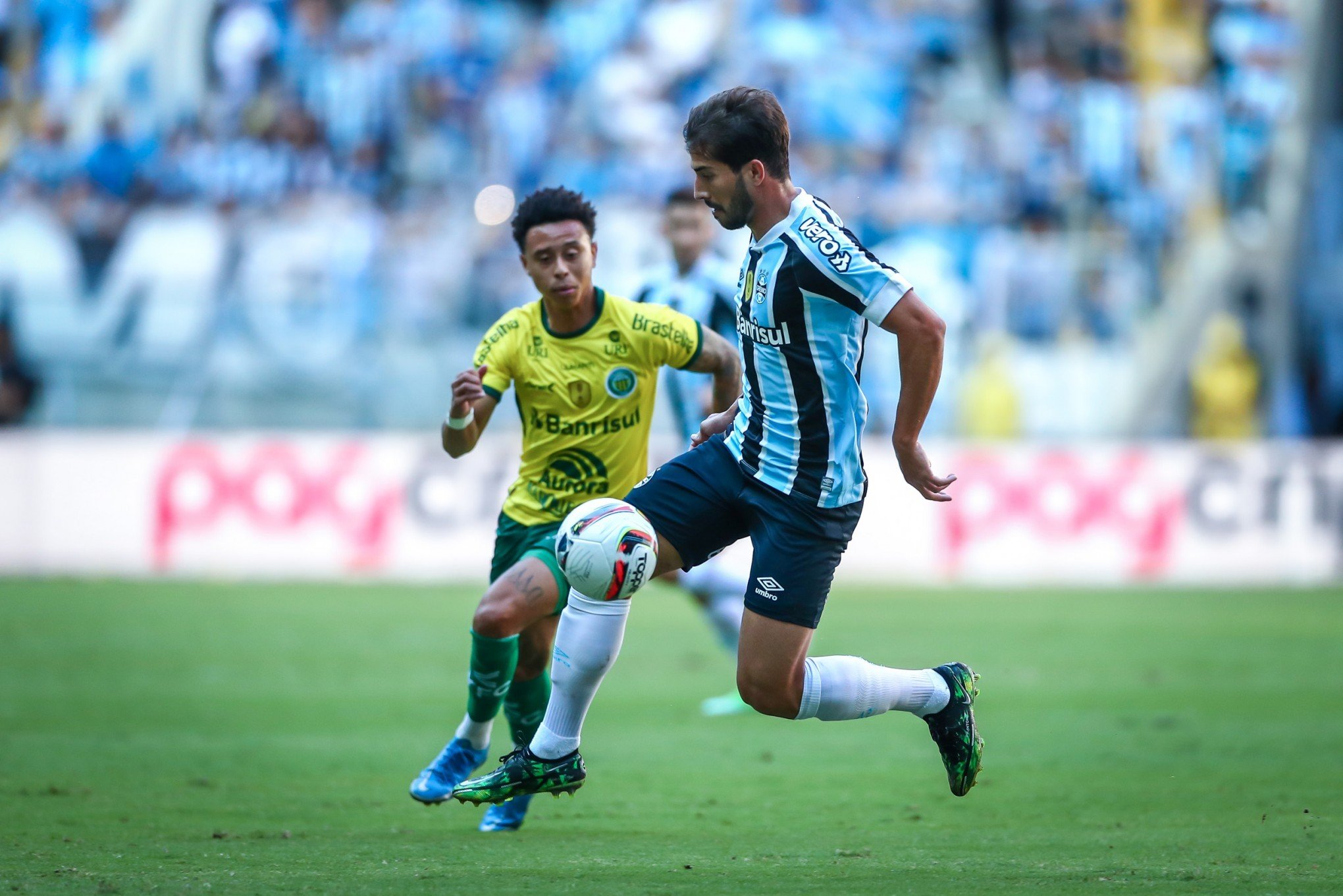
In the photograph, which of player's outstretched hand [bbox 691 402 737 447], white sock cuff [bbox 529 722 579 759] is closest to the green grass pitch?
white sock cuff [bbox 529 722 579 759]

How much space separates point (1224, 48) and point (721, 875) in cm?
1855

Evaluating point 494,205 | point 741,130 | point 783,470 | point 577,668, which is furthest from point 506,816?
point 494,205

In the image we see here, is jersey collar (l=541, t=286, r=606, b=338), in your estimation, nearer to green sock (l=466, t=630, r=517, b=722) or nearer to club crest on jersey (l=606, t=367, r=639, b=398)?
club crest on jersey (l=606, t=367, r=639, b=398)

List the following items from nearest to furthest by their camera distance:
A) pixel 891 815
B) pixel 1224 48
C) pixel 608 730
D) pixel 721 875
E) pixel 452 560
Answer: pixel 721 875, pixel 891 815, pixel 608 730, pixel 452 560, pixel 1224 48

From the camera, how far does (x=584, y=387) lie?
636 centimetres

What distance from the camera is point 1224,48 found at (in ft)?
68.8

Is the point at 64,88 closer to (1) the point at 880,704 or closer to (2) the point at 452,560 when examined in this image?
(2) the point at 452,560

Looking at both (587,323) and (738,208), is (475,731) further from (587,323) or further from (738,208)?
(738,208)

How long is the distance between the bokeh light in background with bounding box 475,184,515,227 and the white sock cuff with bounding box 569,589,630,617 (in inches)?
525

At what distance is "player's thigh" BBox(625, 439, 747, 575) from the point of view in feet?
18.3

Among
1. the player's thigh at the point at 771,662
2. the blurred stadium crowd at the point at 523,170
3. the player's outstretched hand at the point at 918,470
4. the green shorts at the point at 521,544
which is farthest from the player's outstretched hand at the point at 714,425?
the blurred stadium crowd at the point at 523,170

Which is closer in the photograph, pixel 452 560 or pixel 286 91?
pixel 452 560

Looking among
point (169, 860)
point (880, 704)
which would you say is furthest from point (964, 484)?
point (169, 860)

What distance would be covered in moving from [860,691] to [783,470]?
0.82m
